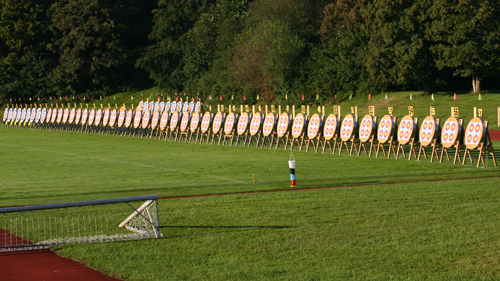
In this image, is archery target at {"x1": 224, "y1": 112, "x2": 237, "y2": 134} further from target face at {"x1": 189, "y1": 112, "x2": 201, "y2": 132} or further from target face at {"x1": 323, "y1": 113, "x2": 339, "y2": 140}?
target face at {"x1": 323, "y1": 113, "x2": 339, "y2": 140}

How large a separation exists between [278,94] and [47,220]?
4303 centimetres

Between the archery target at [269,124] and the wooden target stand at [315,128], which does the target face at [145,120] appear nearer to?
the archery target at [269,124]

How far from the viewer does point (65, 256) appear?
7875 mm

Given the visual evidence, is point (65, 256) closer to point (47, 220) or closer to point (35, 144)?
point (47, 220)

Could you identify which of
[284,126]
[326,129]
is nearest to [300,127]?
[284,126]

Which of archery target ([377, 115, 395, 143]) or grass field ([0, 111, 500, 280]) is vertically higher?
archery target ([377, 115, 395, 143])

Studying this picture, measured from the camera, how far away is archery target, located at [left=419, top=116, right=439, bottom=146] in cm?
1883

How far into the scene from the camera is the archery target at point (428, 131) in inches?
741

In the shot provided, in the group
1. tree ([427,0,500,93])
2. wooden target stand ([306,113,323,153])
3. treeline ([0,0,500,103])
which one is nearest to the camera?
wooden target stand ([306,113,323,153])

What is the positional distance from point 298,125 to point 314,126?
2.89 ft

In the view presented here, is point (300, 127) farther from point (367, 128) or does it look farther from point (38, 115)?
point (38, 115)

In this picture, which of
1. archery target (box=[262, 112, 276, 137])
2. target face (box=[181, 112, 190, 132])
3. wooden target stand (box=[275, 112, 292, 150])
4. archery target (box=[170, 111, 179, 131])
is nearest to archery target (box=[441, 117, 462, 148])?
wooden target stand (box=[275, 112, 292, 150])

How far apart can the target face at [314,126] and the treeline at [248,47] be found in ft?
62.0

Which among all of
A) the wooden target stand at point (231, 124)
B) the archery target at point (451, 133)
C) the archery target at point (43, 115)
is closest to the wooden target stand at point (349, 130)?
the archery target at point (451, 133)
